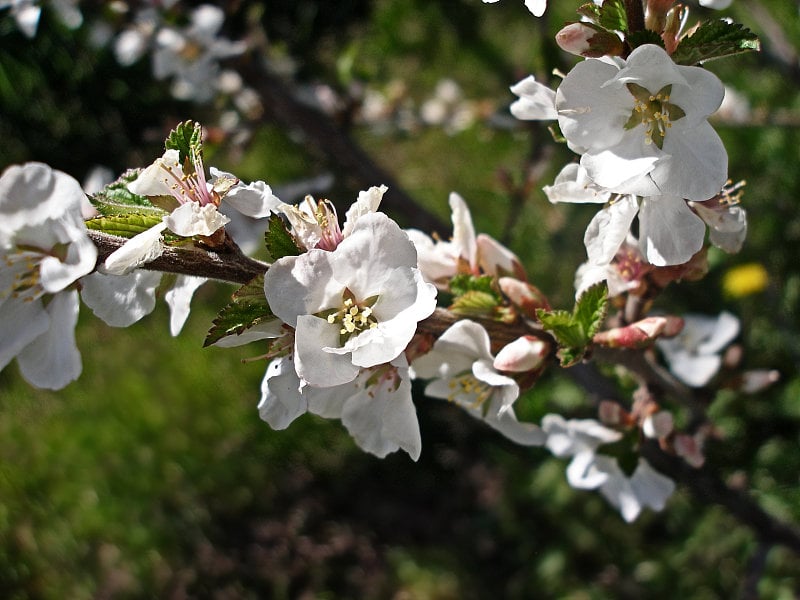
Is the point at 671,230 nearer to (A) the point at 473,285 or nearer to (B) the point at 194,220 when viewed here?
(A) the point at 473,285

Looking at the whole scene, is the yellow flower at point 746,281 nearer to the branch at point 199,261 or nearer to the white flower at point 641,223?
the white flower at point 641,223

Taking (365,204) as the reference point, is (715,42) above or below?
above

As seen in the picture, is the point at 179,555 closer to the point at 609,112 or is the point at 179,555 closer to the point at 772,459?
the point at 772,459

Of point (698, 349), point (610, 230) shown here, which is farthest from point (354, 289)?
point (698, 349)

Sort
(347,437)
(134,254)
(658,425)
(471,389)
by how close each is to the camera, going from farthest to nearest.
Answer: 1. (347,437)
2. (658,425)
3. (471,389)
4. (134,254)

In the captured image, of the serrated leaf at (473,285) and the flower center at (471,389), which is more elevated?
the serrated leaf at (473,285)

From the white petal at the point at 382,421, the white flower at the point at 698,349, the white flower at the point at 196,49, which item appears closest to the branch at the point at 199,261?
the white petal at the point at 382,421
